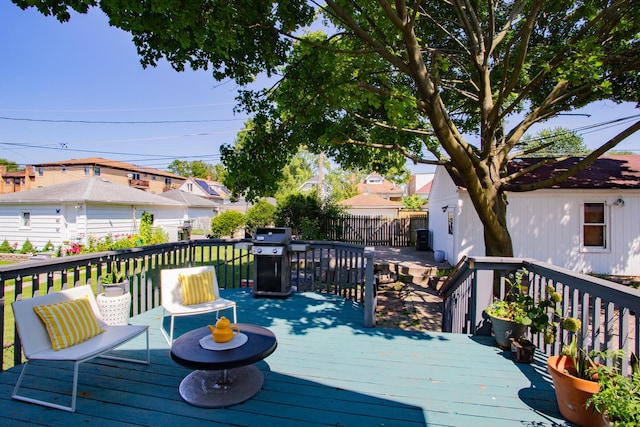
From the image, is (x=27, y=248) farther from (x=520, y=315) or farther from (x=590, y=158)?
(x=590, y=158)

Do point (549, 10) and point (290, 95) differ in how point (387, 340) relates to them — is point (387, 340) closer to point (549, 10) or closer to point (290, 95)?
point (290, 95)

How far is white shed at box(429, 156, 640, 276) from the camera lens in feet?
30.6

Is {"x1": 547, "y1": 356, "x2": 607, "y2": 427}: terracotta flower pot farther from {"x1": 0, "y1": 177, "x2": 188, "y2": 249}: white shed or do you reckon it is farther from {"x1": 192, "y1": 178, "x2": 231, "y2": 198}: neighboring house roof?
{"x1": 192, "y1": 178, "x2": 231, "y2": 198}: neighboring house roof

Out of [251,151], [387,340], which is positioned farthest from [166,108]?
[387,340]

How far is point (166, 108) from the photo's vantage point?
2258 centimetres

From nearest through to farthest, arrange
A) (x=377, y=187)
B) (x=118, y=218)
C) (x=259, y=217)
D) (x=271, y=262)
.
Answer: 1. (x=271, y=262)
2. (x=259, y=217)
3. (x=118, y=218)
4. (x=377, y=187)

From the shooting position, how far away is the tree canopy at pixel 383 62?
394cm

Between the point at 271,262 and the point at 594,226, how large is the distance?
9.91 meters

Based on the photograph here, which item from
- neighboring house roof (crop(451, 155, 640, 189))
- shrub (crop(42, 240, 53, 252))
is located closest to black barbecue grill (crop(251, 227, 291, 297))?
neighboring house roof (crop(451, 155, 640, 189))

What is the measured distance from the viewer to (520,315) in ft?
9.95

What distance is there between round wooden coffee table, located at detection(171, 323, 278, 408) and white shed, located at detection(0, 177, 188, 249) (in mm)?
14781

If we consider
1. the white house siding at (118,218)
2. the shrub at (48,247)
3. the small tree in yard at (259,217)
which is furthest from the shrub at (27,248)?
the small tree in yard at (259,217)

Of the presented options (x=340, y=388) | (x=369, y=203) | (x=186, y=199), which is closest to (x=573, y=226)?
(x=340, y=388)

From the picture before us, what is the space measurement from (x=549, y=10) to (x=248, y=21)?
19.4ft
